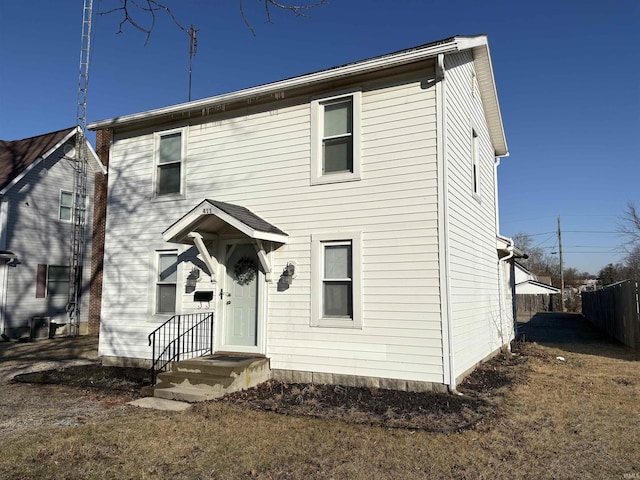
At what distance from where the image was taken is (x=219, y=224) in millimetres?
8758

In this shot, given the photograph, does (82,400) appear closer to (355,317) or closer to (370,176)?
(355,317)

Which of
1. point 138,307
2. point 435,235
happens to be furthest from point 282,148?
point 138,307

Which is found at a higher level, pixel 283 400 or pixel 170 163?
pixel 170 163

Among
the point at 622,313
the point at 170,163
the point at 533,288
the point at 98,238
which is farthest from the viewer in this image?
the point at 533,288

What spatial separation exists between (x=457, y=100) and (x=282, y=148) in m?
3.39

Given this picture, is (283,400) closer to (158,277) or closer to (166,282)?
(166,282)

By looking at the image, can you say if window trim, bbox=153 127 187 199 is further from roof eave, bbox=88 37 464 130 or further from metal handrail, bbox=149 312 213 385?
metal handrail, bbox=149 312 213 385

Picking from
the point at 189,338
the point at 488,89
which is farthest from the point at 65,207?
the point at 488,89

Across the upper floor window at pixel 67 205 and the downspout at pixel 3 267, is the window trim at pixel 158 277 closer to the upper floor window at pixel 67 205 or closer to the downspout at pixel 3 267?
the downspout at pixel 3 267

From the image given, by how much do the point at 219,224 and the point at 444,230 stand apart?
4.07 m

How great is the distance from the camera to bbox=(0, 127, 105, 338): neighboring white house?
17.0 metres

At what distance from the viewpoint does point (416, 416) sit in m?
6.25

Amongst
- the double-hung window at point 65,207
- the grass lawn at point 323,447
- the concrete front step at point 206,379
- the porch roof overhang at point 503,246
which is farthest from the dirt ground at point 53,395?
the porch roof overhang at point 503,246

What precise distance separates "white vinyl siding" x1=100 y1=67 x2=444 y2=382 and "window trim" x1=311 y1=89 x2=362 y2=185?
0.08 meters
